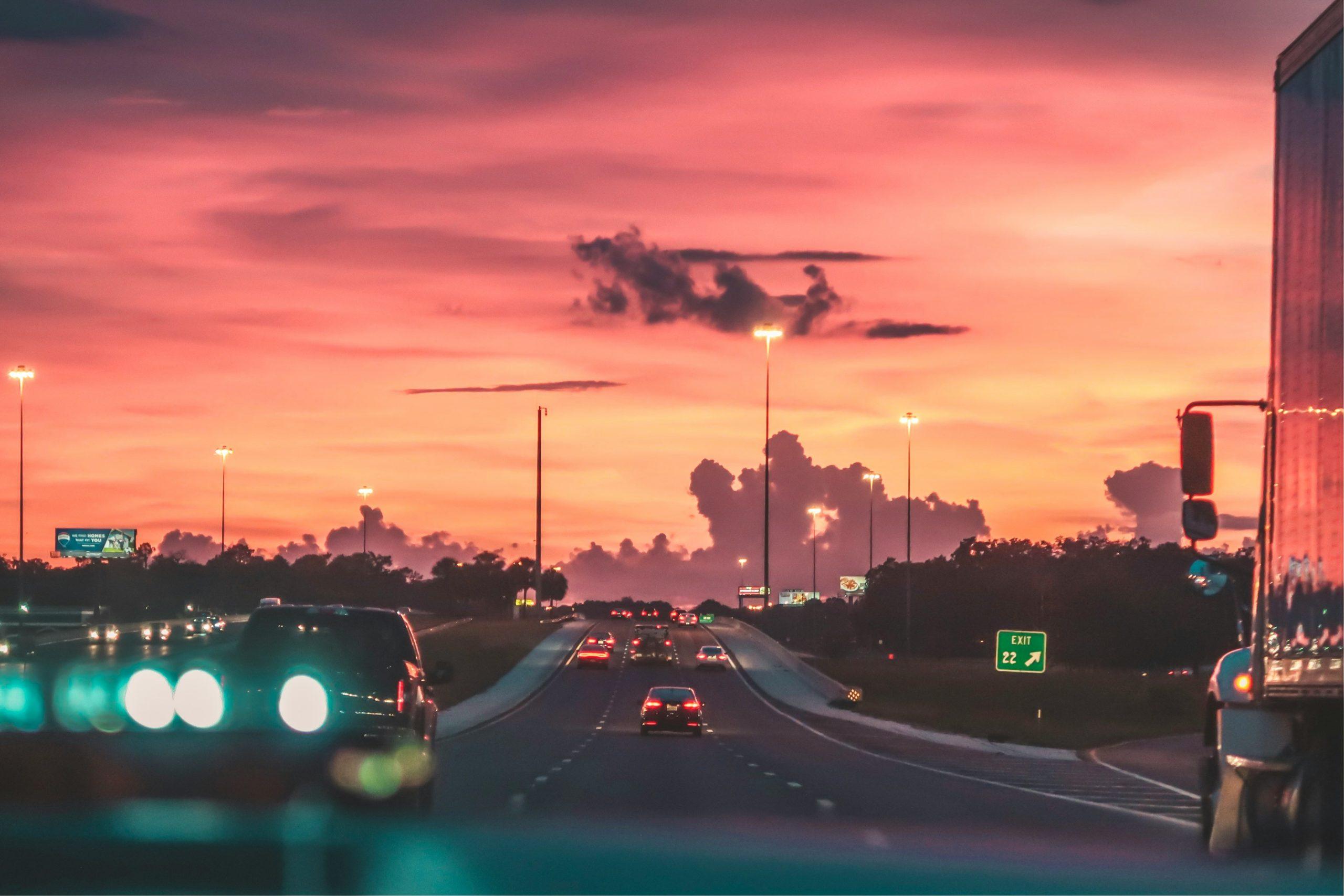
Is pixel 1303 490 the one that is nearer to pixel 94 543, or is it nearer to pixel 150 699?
pixel 150 699

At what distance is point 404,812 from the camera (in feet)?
51.3

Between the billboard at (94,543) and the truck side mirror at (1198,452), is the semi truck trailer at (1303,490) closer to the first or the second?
the truck side mirror at (1198,452)

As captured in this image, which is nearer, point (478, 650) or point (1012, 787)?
point (1012, 787)

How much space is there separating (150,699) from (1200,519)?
20.6ft

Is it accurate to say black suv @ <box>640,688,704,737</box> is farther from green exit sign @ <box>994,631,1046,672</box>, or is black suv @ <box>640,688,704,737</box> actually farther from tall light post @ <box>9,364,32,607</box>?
tall light post @ <box>9,364,32,607</box>

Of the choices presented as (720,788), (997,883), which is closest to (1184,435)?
(997,883)

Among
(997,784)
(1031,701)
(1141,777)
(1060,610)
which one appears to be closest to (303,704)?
(997,784)

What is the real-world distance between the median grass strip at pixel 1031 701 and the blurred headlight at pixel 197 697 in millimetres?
39070

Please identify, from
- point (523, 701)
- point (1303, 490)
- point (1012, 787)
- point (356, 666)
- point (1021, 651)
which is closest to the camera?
point (1303, 490)

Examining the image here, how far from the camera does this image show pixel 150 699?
9.29m

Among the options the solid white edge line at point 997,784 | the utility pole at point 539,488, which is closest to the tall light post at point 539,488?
the utility pole at point 539,488

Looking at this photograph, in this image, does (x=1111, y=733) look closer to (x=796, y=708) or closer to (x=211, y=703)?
(x=796, y=708)

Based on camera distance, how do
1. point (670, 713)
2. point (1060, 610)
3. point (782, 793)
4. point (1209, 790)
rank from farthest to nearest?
point (1060, 610) → point (670, 713) → point (782, 793) → point (1209, 790)

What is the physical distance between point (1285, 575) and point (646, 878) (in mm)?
4021
